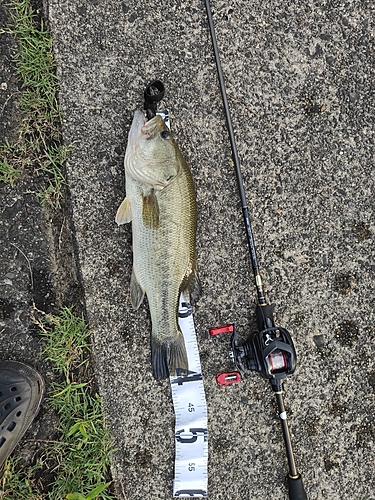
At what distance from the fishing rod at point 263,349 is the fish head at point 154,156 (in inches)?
21.7

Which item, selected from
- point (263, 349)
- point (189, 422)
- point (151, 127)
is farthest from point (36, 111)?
point (189, 422)

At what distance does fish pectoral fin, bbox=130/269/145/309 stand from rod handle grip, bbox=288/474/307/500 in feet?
5.62

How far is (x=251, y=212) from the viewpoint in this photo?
3.31 metres

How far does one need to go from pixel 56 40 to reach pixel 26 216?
1330mm

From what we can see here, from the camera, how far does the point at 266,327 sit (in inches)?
119

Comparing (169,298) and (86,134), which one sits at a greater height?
(86,134)

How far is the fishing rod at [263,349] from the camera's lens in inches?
115

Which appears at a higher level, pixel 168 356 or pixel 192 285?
pixel 192 285

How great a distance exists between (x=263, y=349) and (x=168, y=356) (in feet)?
2.20

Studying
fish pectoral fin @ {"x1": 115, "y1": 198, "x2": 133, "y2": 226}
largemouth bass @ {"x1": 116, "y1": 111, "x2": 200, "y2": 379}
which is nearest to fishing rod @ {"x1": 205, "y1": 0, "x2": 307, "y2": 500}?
largemouth bass @ {"x1": 116, "y1": 111, "x2": 200, "y2": 379}

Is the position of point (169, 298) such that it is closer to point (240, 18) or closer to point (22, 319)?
point (22, 319)

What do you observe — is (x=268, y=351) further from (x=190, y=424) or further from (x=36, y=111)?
(x=36, y=111)

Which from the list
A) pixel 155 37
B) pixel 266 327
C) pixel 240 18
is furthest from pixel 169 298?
pixel 240 18

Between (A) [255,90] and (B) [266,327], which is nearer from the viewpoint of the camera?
(B) [266,327]
